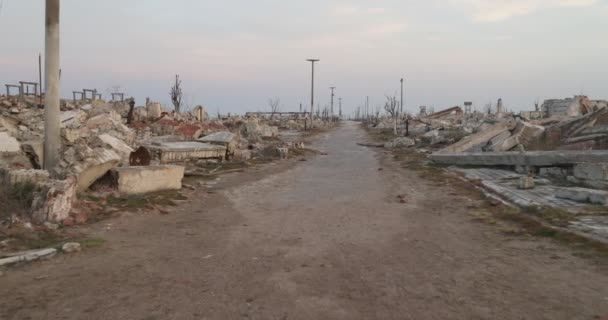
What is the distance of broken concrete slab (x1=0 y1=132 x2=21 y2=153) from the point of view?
883 cm

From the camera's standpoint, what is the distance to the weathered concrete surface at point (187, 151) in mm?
14481

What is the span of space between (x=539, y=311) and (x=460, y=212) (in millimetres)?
4545

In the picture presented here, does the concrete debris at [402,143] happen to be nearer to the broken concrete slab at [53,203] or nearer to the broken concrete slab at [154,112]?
the broken concrete slab at [154,112]

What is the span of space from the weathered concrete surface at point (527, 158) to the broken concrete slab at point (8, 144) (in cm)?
1167

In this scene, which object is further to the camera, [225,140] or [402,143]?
[402,143]

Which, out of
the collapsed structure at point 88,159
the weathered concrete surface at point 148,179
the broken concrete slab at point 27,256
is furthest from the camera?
the weathered concrete surface at point 148,179

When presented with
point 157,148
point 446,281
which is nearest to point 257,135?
point 157,148

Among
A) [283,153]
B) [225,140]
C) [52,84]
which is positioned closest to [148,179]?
[52,84]

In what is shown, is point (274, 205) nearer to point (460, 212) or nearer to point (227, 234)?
point (227, 234)

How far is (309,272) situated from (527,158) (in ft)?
30.6

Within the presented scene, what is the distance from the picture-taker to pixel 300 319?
3.61 m

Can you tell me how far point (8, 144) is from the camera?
29.4 ft

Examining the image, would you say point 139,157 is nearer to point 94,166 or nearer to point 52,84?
point 94,166

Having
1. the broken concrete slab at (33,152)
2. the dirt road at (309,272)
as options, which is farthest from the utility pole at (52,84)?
the dirt road at (309,272)
